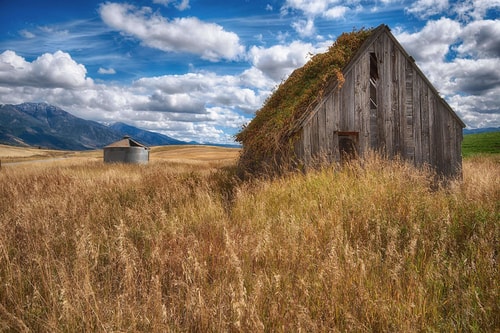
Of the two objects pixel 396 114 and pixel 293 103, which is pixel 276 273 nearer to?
pixel 293 103

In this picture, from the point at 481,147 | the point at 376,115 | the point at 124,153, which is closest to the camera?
the point at 376,115

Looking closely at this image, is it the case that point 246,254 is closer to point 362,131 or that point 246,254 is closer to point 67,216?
point 67,216

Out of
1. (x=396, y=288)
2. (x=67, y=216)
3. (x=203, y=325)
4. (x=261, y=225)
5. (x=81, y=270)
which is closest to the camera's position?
(x=203, y=325)

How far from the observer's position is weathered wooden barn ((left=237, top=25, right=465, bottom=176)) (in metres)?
9.59

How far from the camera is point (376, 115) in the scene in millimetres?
10031

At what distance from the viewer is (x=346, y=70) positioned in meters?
9.80

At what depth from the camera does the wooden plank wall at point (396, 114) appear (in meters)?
9.83

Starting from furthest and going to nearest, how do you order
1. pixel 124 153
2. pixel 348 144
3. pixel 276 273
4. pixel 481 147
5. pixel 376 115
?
pixel 481 147 < pixel 124 153 < pixel 348 144 < pixel 376 115 < pixel 276 273

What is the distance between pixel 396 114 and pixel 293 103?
10.8 ft

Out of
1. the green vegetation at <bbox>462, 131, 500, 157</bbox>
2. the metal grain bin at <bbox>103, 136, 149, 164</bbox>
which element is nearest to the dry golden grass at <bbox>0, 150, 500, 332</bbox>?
the metal grain bin at <bbox>103, 136, 149, 164</bbox>

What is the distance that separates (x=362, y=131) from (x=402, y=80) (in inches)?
85.1

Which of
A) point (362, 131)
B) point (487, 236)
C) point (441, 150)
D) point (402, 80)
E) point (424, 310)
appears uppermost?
point (402, 80)

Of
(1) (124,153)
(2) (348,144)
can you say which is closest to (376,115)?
(2) (348,144)

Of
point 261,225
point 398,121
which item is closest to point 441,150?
point 398,121
